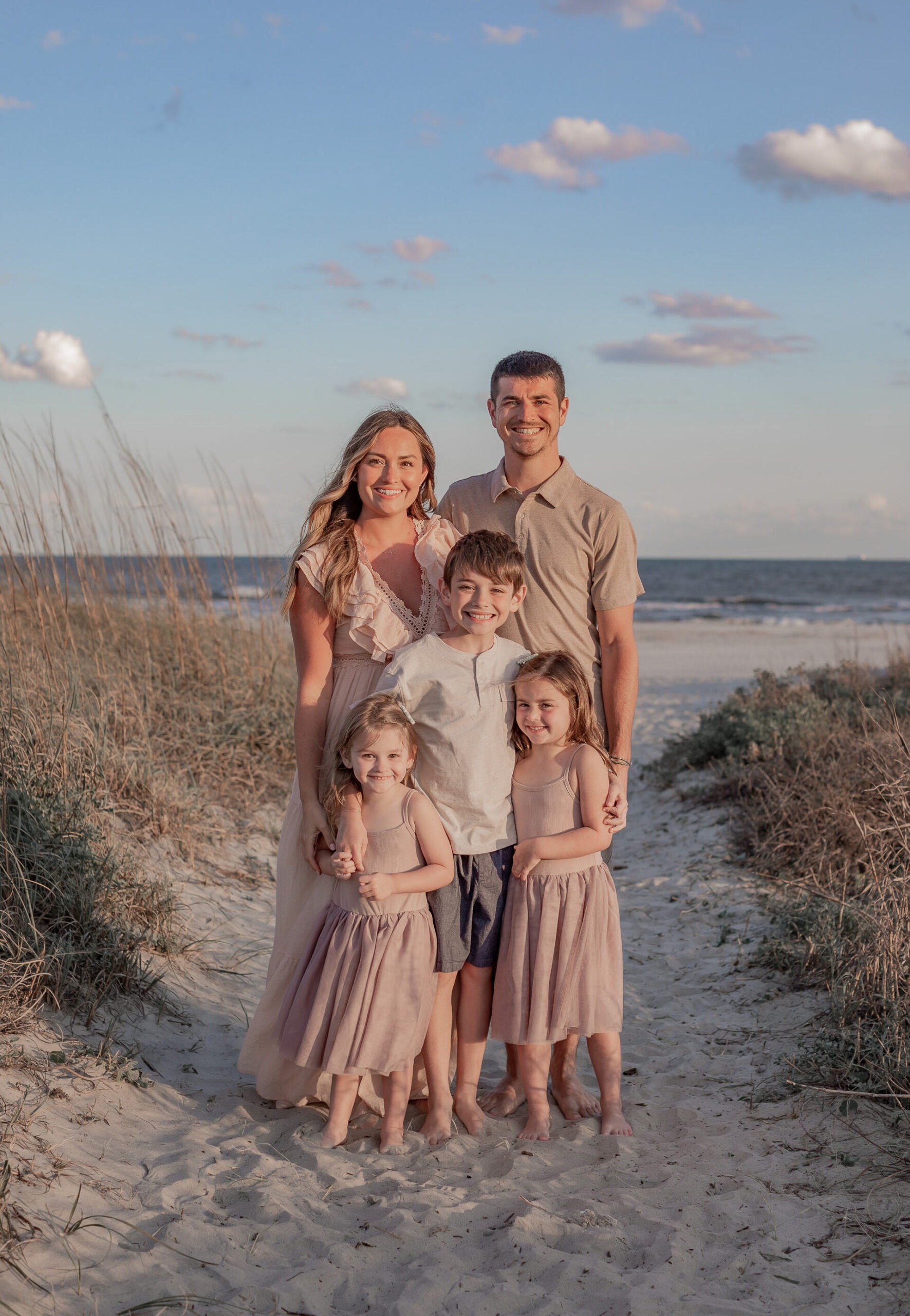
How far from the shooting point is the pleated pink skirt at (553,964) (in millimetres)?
2977

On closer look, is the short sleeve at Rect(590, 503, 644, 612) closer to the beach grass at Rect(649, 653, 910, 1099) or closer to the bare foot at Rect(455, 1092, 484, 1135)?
the beach grass at Rect(649, 653, 910, 1099)

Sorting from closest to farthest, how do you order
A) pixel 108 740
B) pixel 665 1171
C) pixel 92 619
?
pixel 665 1171 < pixel 108 740 < pixel 92 619

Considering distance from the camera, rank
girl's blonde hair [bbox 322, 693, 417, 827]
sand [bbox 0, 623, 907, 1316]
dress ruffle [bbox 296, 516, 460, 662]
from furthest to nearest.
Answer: dress ruffle [bbox 296, 516, 460, 662], girl's blonde hair [bbox 322, 693, 417, 827], sand [bbox 0, 623, 907, 1316]

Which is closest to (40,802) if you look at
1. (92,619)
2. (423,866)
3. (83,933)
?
(83,933)

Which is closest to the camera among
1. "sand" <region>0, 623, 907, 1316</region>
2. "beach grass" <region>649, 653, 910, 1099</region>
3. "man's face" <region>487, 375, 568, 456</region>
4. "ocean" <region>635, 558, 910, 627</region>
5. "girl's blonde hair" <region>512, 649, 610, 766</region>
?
"sand" <region>0, 623, 907, 1316</region>

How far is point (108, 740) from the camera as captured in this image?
522 cm

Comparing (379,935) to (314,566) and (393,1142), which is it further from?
(314,566)

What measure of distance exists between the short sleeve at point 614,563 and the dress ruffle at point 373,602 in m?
0.50

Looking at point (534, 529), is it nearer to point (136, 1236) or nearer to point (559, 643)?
point (559, 643)

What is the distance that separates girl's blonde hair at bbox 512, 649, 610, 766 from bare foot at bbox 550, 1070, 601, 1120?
1.10 m

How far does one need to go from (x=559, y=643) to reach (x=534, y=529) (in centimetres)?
37

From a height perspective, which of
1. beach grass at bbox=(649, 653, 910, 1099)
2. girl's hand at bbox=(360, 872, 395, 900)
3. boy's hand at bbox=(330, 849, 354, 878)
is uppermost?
boy's hand at bbox=(330, 849, 354, 878)

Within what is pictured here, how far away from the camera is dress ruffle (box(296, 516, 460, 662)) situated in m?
3.05

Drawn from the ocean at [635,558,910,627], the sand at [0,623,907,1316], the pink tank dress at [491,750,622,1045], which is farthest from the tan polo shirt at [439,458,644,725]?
the ocean at [635,558,910,627]
